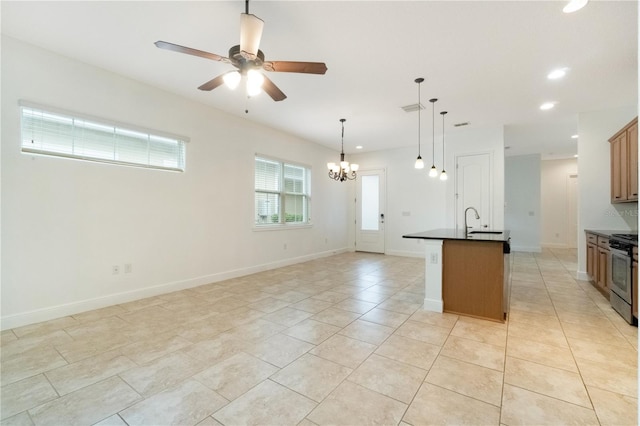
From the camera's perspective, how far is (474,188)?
6.11 meters

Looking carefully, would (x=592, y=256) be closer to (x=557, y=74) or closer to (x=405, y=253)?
(x=557, y=74)

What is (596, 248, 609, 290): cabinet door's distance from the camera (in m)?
3.80

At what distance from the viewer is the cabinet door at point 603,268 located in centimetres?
380

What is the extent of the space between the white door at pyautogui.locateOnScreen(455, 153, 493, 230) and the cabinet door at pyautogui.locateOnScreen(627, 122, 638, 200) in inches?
84.9

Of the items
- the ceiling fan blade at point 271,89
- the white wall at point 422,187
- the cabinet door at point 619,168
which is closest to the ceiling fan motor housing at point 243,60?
the ceiling fan blade at point 271,89

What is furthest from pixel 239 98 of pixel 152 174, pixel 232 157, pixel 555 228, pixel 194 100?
pixel 555 228

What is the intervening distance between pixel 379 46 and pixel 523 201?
7.69 m

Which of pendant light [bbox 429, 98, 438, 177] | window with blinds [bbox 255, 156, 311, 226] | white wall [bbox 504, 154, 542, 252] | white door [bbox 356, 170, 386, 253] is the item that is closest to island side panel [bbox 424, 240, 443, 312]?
pendant light [bbox 429, 98, 438, 177]

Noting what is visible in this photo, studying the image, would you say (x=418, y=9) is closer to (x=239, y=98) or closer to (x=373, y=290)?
(x=239, y=98)

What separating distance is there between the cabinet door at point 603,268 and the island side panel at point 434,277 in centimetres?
241

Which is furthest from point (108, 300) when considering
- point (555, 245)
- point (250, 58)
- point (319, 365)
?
point (555, 245)

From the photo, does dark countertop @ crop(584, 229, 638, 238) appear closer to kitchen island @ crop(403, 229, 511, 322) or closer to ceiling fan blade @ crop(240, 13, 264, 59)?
kitchen island @ crop(403, 229, 511, 322)

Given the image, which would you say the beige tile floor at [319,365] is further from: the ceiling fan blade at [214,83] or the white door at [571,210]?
the white door at [571,210]

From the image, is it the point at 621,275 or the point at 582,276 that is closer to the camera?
the point at 621,275
